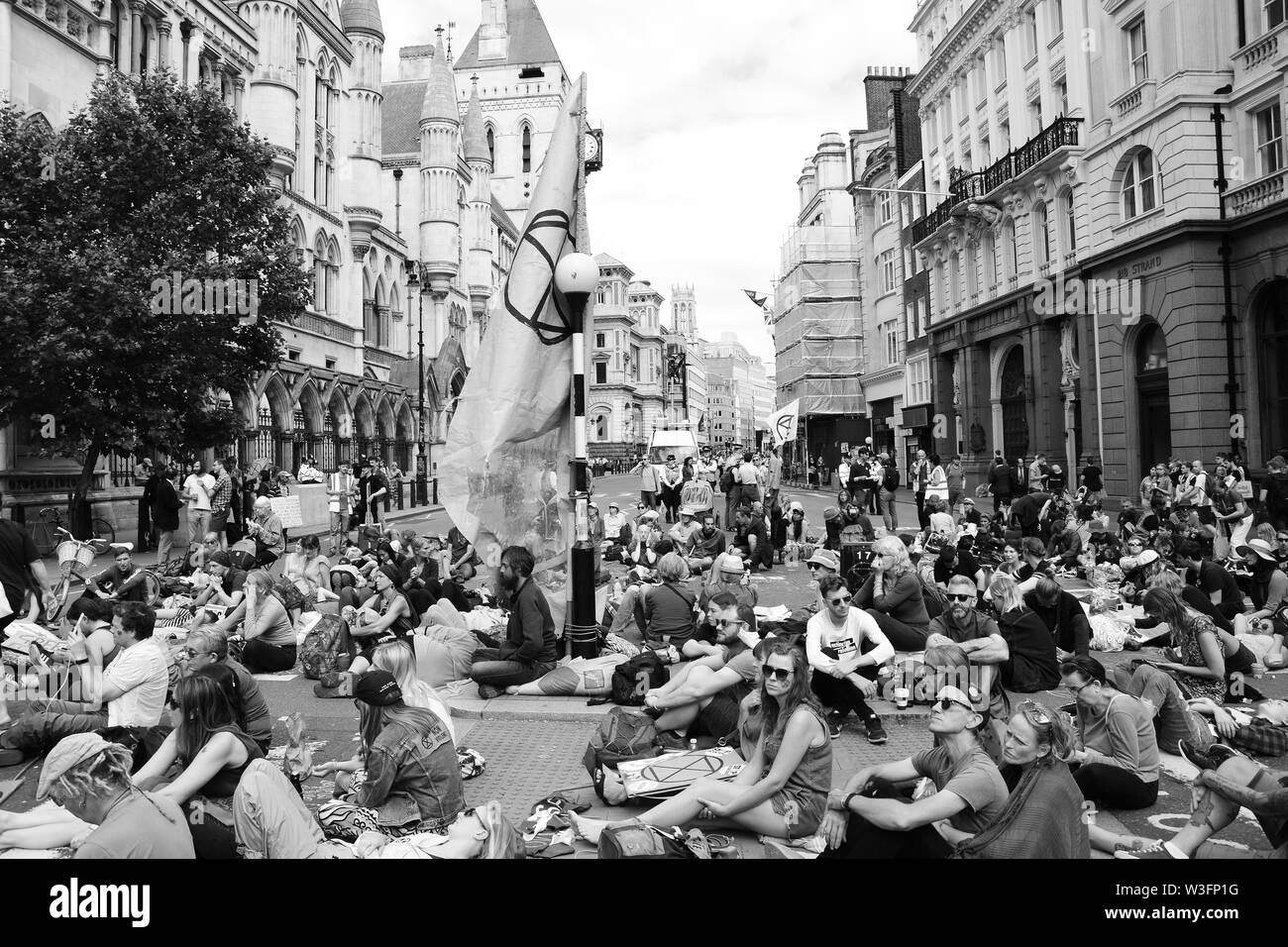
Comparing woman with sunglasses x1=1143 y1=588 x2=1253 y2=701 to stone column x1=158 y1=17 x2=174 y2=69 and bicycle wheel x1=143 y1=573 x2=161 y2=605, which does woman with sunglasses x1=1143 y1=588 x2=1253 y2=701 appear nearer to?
bicycle wheel x1=143 y1=573 x2=161 y2=605

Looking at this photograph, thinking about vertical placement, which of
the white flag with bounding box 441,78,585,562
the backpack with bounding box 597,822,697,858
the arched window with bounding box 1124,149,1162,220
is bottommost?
the backpack with bounding box 597,822,697,858

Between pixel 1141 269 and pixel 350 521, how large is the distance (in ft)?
69.2

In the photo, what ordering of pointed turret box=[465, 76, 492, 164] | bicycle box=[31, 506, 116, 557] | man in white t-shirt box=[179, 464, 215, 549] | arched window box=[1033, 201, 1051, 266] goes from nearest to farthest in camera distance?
man in white t-shirt box=[179, 464, 215, 549] < bicycle box=[31, 506, 116, 557] < arched window box=[1033, 201, 1051, 266] < pointed turret box=[465, 76, 492, 164]

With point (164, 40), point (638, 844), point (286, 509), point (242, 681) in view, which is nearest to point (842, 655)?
point (638, 844)

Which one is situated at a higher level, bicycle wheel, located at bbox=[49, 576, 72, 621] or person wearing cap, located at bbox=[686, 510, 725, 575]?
person wearing cap, located at bbox=[686, 510, 725, 575]

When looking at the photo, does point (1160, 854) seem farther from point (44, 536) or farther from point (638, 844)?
point (44, 536)

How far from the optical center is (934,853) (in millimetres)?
4188

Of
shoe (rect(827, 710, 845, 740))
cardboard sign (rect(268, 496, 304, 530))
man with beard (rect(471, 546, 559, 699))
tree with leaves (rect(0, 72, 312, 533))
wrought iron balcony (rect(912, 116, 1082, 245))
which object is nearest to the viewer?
shoe (rect(827, 710, 845, 740))

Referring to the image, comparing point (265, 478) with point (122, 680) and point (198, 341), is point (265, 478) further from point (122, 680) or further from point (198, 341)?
point (122, 680)

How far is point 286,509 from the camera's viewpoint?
775 inches

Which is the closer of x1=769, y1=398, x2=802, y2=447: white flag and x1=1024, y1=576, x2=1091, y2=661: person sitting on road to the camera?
x1=1024, y1=576, x2=1091, y2=661: person sitting on road

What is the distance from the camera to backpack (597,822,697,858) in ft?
14.3

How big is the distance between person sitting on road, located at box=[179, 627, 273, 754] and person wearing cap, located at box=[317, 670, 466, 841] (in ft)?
3.07

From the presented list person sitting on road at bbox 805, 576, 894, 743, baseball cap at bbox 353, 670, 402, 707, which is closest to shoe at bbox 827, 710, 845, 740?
person sitting on road at bbox 805, 576, 894, 743
